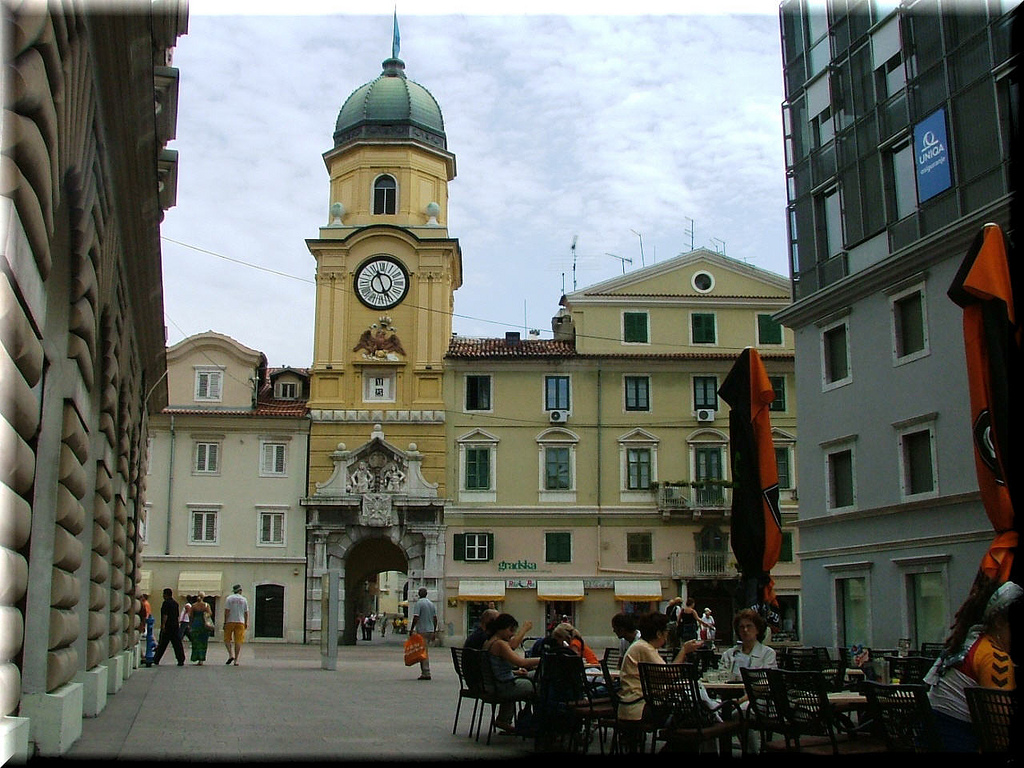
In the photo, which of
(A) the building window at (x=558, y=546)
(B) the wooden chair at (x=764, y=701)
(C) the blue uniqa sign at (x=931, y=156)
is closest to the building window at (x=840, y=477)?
(C) the blue uniqa sign at (x=931, y=156)

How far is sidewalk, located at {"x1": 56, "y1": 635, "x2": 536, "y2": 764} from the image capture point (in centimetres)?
1193

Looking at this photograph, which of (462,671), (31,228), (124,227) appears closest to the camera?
(31,228)

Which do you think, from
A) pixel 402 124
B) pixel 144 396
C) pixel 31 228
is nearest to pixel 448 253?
pixel 402 124

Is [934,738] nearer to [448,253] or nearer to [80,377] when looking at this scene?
[80,377]

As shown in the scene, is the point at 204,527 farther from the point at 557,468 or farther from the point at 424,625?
the point at 424,625

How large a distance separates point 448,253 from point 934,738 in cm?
4254

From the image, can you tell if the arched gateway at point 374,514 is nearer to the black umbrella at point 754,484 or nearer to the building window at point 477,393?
the building window at point 477,393

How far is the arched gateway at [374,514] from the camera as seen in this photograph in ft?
153

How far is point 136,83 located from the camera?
459 inches

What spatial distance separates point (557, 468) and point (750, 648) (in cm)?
3626

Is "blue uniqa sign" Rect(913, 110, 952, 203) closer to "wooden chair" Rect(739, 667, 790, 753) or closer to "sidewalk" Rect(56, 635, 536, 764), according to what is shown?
"sidewalk" Rect(56, 635, 536, 764)

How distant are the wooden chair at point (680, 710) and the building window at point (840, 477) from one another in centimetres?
1769

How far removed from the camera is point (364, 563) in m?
50.2

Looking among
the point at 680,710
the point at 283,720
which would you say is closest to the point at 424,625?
the point at 283,720
